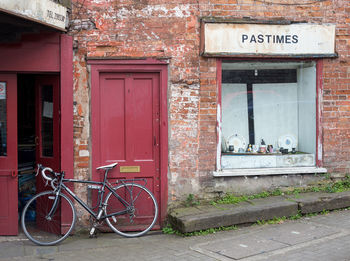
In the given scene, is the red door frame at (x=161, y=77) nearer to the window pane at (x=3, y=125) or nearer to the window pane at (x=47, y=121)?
the window pane at (x=47, y=121)

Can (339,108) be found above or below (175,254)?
above

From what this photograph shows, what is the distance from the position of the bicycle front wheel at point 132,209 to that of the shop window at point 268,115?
1.49m

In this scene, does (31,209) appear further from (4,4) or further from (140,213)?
(4,4)

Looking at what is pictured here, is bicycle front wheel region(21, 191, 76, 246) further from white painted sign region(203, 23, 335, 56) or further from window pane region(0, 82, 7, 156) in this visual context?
white painted sign region(203, 23, 335, 56)

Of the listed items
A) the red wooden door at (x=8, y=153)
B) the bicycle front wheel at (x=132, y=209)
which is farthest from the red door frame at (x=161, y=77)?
the red wooden door at (x=8, y=153)

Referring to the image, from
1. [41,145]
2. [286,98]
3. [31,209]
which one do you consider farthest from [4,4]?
[286,98]

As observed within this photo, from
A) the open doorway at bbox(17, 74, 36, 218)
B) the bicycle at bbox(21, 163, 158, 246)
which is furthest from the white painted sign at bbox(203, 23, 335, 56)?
the open doorway at bbox(17, 74, 36, 218)

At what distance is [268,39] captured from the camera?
7375 mm

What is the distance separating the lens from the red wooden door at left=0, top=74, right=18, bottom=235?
6852 mm

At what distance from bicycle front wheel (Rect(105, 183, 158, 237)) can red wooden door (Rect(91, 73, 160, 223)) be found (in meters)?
0.24

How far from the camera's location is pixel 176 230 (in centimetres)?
686

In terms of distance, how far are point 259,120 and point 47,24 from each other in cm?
397

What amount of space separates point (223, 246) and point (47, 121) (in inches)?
139

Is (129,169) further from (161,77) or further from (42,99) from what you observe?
(42,99)
